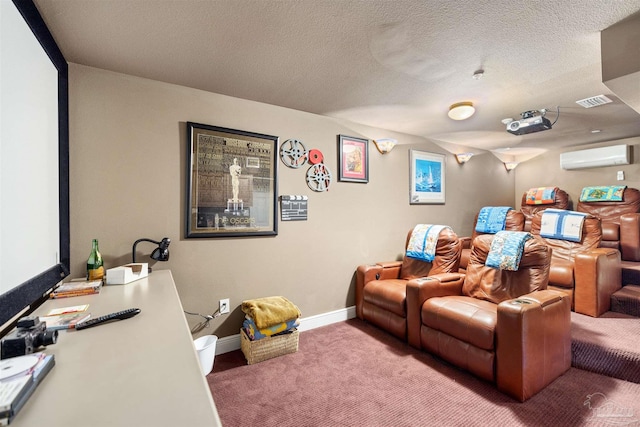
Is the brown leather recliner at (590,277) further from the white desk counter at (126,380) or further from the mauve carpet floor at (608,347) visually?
the white desk counter at (126,380)

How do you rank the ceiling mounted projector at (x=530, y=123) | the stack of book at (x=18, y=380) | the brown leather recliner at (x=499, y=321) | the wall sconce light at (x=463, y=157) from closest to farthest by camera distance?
1. the stack of book at (x=18, y=380)
2. the brown leather recliner at (x=499, y=321)
3. the ceiling mounted projector at (x=530, y=123)
4. the wall sconce light at (x=463, y=157)

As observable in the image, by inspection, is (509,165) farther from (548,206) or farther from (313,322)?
(313,322)

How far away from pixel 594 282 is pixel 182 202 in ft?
12.6

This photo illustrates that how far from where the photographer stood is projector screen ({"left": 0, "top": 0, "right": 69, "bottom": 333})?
42.8 inches

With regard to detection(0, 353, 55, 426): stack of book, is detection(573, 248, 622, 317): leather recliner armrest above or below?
below

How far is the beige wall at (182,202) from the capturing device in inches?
80.4

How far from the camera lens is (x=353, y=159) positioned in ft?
10.8

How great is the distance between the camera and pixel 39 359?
2.45 feet

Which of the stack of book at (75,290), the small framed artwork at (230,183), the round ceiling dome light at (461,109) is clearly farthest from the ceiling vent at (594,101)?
the stack of book at (75,290)

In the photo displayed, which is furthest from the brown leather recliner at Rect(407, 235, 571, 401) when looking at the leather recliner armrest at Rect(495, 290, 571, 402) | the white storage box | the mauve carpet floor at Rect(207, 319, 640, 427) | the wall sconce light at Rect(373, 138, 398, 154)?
the white storage box

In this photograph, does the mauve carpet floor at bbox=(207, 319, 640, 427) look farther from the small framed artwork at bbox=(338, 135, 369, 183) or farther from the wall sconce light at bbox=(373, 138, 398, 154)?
the wall sconce light at bbox=(373, 138, 398, 154)

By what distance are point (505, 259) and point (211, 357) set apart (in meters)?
2.46

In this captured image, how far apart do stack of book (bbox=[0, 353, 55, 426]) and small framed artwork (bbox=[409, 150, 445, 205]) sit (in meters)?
3.67

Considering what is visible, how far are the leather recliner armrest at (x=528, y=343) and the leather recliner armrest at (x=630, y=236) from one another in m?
2.59
